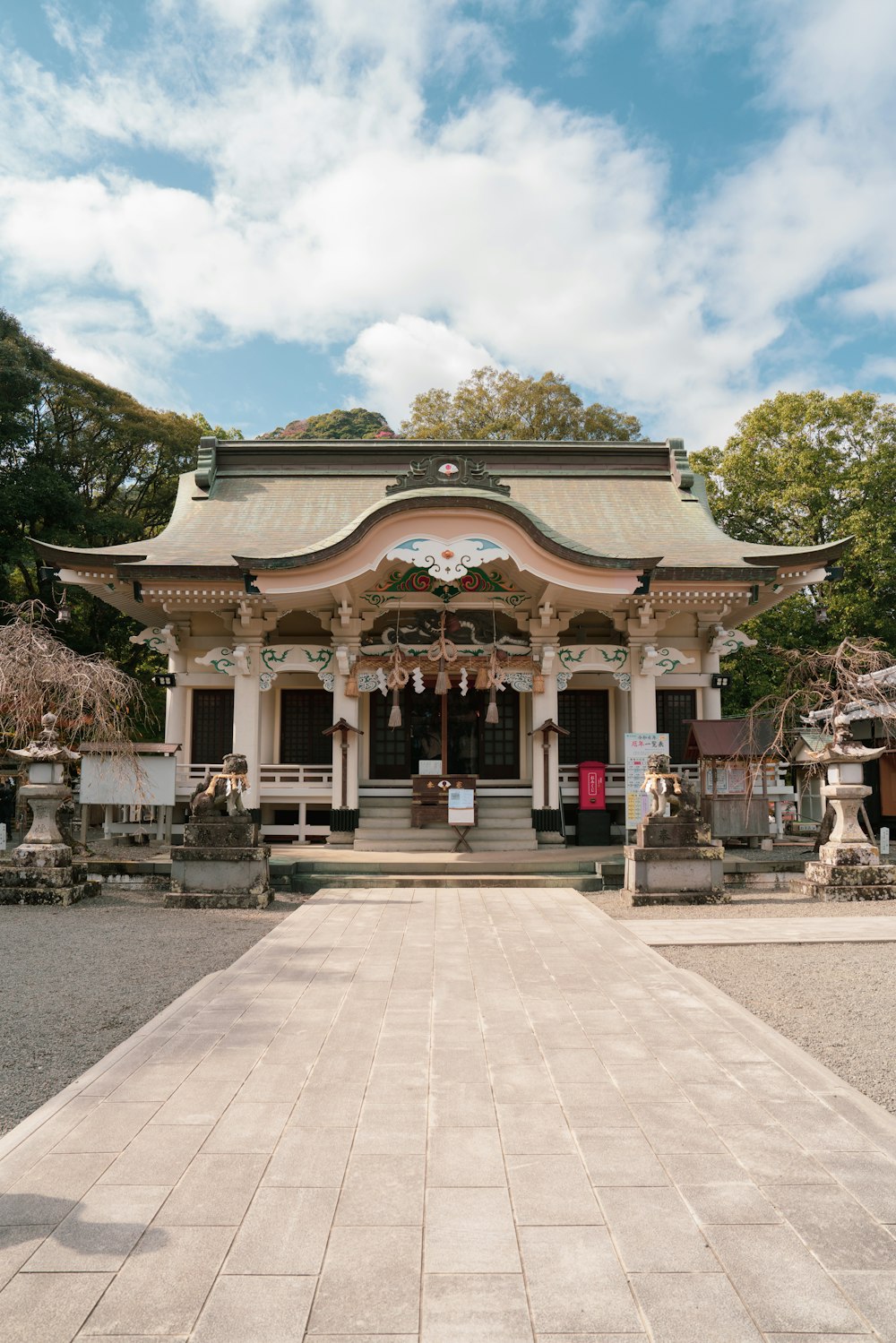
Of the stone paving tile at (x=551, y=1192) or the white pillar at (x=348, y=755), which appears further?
the white pillar at (x=348, y=755)

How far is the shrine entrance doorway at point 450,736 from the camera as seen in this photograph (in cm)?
1658

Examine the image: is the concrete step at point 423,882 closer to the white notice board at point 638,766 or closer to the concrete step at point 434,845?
the white notice board at point 638,766

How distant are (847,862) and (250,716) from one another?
957 centimetres

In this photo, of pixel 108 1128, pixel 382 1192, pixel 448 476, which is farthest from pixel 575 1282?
pixel 448 476

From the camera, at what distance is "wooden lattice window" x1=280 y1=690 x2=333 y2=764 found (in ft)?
53.3

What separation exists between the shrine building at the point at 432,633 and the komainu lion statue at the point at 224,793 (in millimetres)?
3445

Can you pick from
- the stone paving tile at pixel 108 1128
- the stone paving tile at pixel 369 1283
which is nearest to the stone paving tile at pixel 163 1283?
the stone paving tile at pixel 369 1283

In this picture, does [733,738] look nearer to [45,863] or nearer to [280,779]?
[280,779]

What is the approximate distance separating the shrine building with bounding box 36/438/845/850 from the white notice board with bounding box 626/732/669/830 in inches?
68.9

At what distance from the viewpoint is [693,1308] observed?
2.54m

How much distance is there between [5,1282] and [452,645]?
40.3 ft

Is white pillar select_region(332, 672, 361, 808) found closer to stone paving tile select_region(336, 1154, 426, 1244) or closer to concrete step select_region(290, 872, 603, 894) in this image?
concrete step select_region(290, 872, 603, 894)

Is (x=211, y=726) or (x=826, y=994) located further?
(x=211, y=726)

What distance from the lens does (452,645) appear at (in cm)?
1462
